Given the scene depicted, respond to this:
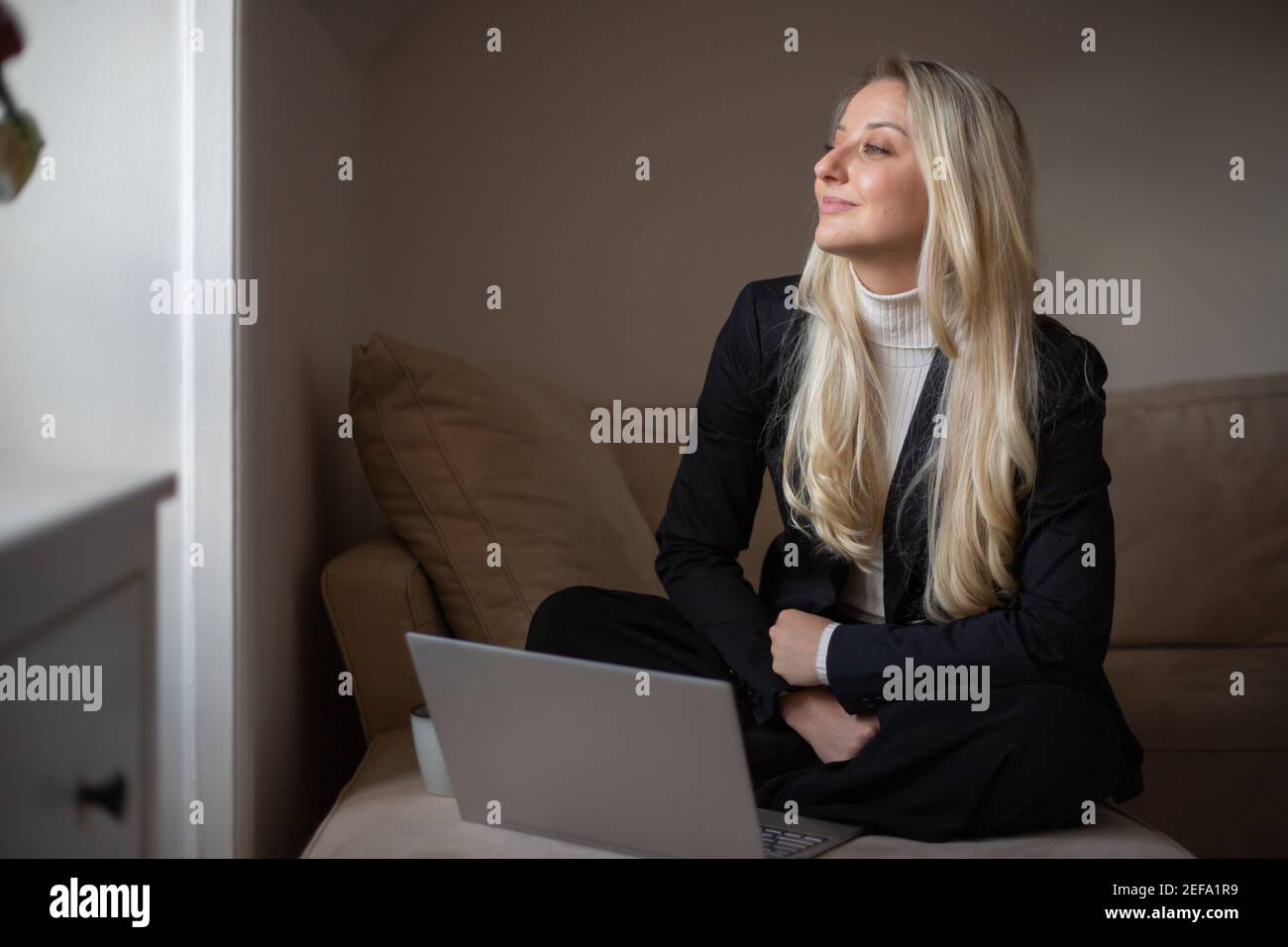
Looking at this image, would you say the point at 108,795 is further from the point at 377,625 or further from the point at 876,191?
the point at 876,191

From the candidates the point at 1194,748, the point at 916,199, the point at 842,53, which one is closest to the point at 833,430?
the point at 916,199

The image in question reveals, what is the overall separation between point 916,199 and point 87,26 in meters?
0.91

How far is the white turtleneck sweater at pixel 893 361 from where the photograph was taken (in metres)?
1.57

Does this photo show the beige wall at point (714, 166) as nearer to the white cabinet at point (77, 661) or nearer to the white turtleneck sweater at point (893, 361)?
the white turtleneck sweater at point (893, 361)

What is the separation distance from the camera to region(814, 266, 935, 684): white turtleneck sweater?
1574 millimetres

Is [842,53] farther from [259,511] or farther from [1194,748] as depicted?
[259,511]

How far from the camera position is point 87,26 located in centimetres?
121

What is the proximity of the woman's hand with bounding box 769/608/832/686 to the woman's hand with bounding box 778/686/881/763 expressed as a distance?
22 mm

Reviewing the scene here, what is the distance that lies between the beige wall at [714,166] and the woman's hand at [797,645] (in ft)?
3.77

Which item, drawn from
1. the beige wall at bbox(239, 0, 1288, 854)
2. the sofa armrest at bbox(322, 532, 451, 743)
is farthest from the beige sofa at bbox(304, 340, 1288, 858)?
the beige wall at bbox(239, 0, 1288, 854)

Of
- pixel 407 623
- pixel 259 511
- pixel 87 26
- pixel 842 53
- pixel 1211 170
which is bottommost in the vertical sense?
pixel 407 623

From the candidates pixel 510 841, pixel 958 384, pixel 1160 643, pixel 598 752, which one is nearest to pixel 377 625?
pixel 510 841

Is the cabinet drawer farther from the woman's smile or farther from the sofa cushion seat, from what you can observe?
the woman's smile
